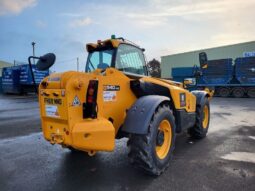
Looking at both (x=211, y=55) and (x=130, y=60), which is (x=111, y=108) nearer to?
(x=130, y=60)

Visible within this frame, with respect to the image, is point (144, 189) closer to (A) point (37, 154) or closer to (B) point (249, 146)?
(A) point (37, 154)

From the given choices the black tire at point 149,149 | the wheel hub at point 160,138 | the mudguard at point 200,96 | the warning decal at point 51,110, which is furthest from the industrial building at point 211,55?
the warning decal at point 51,110

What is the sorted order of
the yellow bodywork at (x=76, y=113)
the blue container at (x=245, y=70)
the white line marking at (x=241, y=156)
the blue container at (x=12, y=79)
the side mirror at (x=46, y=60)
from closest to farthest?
the yellow bodywork at (x=76, y=113) → the side mirror at (x=46, y=60) → the white line marking at (x=241, y=156) → the blue container at (x=245, y=70) → the blue container at (x=12, y=79)

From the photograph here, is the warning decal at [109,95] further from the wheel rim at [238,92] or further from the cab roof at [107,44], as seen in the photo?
the wheel rim at [238,92]

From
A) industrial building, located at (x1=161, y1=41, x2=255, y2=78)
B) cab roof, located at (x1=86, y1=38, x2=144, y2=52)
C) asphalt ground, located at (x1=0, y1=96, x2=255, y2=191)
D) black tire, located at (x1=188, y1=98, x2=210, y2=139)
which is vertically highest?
industrial building, located at (x1=161, y1=41, x2=255, y2=78)

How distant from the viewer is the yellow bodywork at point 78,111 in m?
3.64

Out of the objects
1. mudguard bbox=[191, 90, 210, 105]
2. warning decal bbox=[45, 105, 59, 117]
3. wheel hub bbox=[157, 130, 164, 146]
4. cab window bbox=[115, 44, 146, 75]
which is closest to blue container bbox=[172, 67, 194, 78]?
mudguard bbox=[191, 90, 210, 105]

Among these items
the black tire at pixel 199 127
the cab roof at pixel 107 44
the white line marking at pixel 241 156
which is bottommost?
the white line marking at pixel 241 156


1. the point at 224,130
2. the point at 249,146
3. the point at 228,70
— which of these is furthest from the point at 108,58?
the point at 228,70

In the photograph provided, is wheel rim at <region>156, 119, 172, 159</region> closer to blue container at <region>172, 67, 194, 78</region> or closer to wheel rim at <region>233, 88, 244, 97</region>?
wheel rim at <region>233, 88, 244, 97</region>

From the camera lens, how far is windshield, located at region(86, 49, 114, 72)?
187 inches

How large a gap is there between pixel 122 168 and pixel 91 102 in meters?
1.56

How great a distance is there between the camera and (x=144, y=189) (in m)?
3.80

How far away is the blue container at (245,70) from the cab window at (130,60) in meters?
17.2
